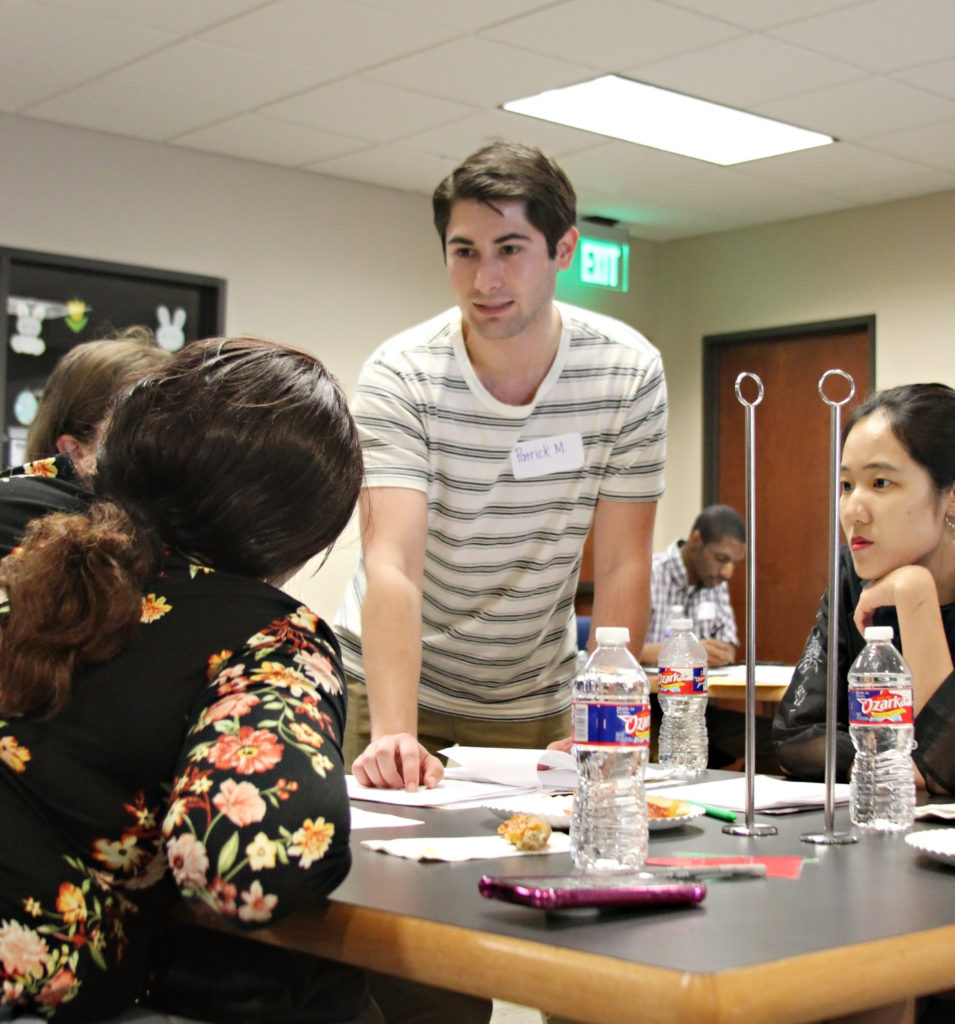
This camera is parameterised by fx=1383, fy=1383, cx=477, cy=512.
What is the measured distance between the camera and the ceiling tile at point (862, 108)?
507 centimetres

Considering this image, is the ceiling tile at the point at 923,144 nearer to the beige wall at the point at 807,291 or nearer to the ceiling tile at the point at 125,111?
the beige wall at the point at 807,291

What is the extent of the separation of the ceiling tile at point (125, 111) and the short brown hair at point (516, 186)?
3275mm

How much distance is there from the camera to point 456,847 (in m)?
1.34

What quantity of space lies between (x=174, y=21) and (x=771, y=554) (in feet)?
13.8

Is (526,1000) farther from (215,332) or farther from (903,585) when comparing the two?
(215,332)

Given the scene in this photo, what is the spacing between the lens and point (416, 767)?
1756mm

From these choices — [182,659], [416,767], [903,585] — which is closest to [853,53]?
[903,585]

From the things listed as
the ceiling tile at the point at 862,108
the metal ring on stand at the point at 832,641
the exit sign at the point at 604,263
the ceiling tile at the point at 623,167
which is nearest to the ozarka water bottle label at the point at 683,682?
→ the metal ring on stand at the point at 832,641

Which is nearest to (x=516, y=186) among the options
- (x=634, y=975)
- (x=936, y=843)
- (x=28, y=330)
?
(x=936, y=843)

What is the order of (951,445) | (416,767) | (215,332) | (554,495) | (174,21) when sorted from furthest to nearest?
(215,332) < (174,21) < (554,495) < (951,445) < (416,767)

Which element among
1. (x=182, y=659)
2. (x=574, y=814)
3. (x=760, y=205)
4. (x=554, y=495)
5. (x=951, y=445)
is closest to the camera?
(x=182, y=659)

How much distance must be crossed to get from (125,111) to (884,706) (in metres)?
4.57

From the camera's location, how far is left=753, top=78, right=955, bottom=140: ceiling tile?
507cm

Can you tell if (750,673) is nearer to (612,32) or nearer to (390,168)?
(612,32)
